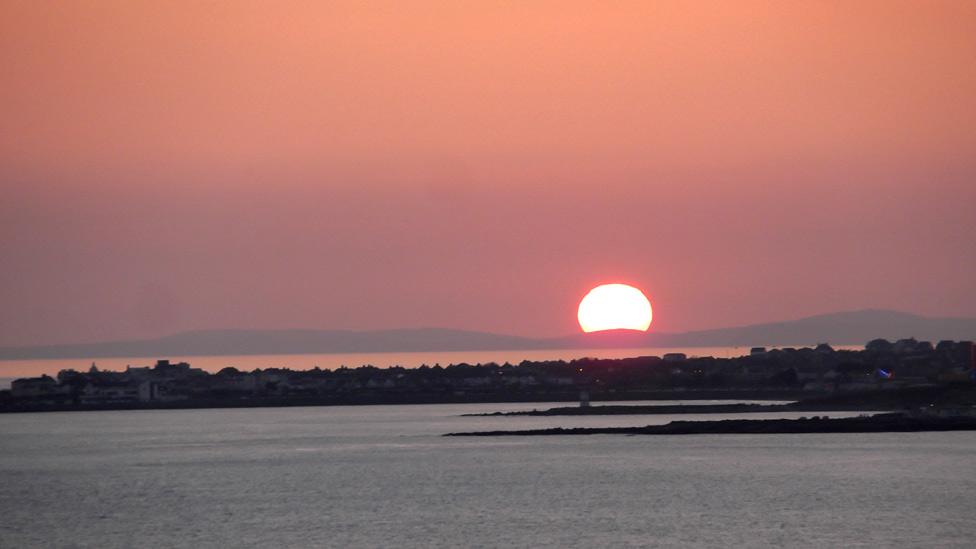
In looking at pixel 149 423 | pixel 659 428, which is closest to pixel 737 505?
pixel 659 428

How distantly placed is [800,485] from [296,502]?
75.7 ft

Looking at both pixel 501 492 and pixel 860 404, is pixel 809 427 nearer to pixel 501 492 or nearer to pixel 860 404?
pixel 860 404

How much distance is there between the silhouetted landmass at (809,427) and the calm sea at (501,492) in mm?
869

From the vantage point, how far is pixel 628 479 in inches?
3029

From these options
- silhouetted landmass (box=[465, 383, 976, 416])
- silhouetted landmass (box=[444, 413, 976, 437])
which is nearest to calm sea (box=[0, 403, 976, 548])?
silhouetted landmass (box=[444, 413, 976, 437])

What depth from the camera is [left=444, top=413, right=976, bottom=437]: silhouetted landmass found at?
106 m

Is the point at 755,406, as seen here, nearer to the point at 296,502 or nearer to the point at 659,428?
the point at 659,428

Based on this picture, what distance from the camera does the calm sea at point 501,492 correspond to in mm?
53969

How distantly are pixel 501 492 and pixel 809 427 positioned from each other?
47.1 m

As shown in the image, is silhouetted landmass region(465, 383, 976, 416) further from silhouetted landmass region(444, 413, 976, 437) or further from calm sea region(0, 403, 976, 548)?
calm sea region(0, 403, 976, 548)

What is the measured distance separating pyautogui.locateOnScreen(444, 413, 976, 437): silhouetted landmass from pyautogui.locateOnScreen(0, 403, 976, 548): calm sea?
2.85 ft

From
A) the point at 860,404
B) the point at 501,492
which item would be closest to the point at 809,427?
the point at 860,404

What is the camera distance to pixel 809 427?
11194 centimetres

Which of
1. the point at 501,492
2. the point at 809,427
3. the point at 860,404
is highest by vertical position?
the point at 860,404
